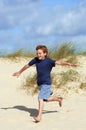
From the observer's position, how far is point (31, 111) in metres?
8.70

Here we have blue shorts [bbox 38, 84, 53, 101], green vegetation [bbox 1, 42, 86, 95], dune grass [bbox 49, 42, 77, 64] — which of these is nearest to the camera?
blue shorts [bbox 38, 84, 53, 101]

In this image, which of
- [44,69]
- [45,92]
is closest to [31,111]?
[45,92]

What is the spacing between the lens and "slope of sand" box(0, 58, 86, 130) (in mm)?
7480

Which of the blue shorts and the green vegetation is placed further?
the green vegetation

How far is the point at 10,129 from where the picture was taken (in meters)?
7.31

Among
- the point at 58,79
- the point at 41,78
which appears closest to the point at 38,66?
the point at 41,78

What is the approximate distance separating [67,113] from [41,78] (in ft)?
2.75

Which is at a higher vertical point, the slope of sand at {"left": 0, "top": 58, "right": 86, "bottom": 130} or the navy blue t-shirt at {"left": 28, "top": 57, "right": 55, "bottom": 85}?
the navy blue t-shirt at {"left": 28, "top": 57, "right": 55, "bottom": 85}

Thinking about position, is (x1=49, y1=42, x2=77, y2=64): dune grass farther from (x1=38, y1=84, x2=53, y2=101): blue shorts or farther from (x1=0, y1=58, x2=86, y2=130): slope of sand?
(x1=38, y1=84, x2=53, y2=101): blue shorts

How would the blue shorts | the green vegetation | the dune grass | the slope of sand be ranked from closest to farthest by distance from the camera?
the slope of sand → the blue shorts → the green vegetation → the dune grass

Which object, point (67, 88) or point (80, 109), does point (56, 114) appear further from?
point (67, 88)

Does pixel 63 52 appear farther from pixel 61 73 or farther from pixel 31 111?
pixel 31 111

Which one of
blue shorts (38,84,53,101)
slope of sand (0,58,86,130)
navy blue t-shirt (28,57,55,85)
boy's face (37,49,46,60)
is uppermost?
boy's face (37,49,46,60)

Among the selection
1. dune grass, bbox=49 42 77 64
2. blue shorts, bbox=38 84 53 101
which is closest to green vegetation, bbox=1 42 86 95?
dune grass, bbox=49 42 77 64
